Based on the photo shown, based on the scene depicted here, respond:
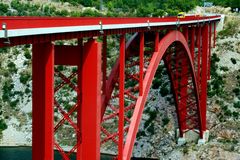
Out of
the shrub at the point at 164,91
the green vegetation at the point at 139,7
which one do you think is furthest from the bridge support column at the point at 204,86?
the green vegetation at the point at 139,7

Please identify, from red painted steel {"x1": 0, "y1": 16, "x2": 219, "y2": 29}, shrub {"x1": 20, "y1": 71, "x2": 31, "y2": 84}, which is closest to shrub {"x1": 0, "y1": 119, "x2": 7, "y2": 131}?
shrub {"x1": 20, "y1": 71, "x2": 31, "y2": 84}

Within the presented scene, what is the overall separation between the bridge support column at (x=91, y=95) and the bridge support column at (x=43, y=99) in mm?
2376

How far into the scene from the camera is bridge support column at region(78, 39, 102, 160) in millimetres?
13711

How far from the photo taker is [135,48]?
22.8 metres

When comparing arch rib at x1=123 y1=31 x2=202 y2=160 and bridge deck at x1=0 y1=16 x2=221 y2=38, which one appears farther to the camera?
arch rib at x1=123 y1=31 x2=202 y2=160

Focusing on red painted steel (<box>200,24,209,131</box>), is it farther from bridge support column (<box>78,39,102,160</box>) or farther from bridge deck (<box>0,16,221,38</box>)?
bridge support column (<box>78,39,102,160</box>)

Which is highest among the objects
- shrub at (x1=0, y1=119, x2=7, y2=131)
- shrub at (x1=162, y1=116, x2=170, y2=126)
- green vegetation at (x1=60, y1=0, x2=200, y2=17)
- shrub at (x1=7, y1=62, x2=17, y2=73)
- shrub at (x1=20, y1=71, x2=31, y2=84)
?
green vegetation at (x1=60, y1=0, x2=200, y2=17)

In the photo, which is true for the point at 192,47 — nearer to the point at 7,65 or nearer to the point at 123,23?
the point at 123,23

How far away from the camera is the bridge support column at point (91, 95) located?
13.7m

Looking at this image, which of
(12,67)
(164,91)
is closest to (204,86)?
(164,91)

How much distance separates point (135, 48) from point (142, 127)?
73.3ft

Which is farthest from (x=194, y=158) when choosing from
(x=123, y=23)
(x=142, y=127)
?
(x=123, y=23)

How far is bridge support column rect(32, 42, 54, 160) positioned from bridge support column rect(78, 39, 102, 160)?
2.38 metres

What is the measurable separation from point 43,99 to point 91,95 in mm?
2504
